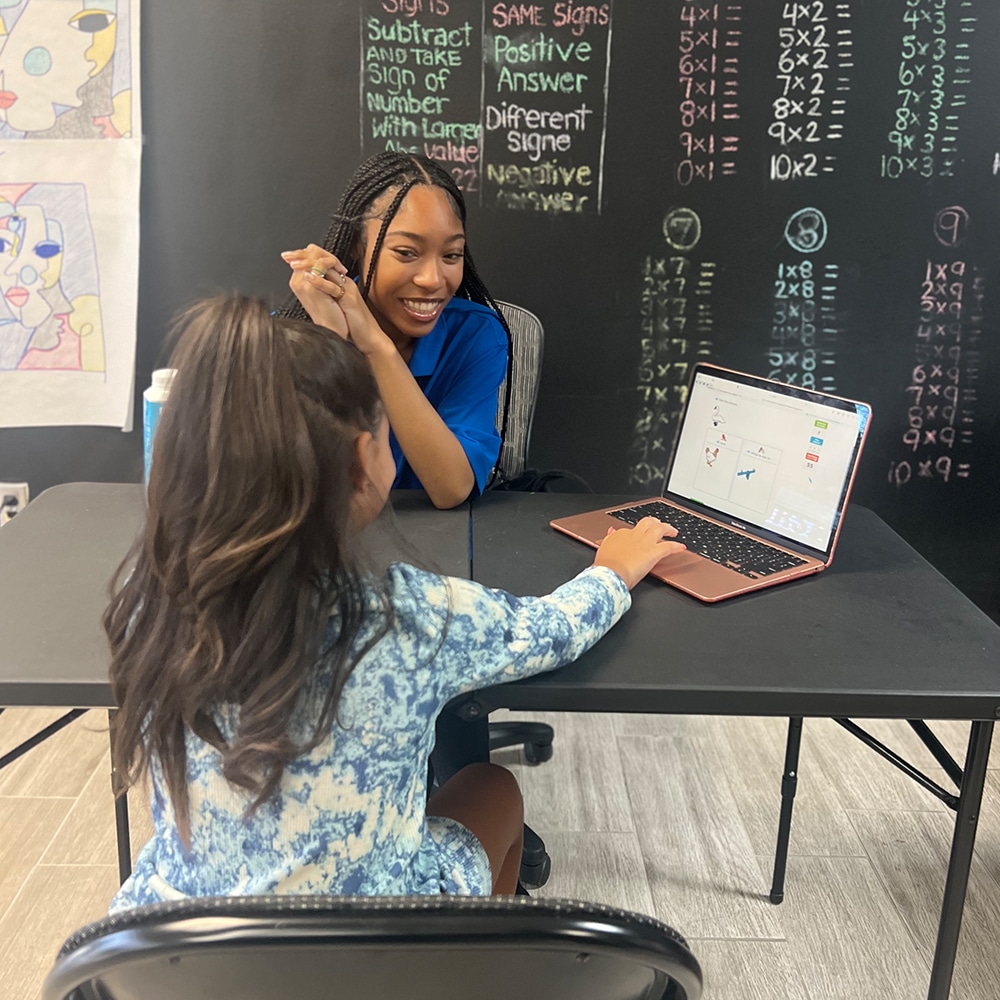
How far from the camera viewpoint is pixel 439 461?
1535mm

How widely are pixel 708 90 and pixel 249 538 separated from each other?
1900 mm

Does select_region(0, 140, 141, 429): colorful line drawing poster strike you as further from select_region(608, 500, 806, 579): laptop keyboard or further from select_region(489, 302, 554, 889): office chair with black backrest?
select_region(608, 500, 806, 579): laptop keyboard

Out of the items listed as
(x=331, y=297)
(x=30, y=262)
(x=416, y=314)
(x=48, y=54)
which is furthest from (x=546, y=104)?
(x=30, y=262)

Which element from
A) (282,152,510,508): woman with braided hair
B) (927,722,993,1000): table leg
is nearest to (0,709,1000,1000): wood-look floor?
(927,722,993,1000): table leg

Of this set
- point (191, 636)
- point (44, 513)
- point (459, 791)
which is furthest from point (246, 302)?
point (44, 513)

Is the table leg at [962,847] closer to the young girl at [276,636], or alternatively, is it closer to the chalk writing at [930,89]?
the young girl at [276,636]

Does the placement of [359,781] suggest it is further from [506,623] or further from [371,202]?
[371,202]

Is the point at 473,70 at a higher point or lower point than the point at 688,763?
higher

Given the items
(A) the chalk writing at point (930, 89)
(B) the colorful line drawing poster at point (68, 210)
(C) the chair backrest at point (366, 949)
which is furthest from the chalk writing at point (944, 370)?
(C) the chair backrest at point (366, 949)

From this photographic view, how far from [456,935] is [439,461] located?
998 millimetres

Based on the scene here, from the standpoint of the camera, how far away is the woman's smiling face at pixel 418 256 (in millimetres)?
1639

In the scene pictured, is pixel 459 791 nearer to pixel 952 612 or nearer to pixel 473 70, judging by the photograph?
pixel 952 612

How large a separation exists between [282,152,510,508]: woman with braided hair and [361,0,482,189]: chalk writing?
1.86 feet

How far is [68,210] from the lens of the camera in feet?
7.69
